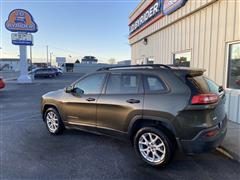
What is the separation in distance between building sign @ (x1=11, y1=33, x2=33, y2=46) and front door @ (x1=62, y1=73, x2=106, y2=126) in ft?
61.6

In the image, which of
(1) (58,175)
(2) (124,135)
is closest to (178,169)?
(2) (124,135)

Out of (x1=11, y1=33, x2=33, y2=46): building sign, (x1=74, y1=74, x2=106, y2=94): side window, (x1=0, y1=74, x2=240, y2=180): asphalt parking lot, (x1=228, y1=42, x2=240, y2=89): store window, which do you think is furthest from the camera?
(x1=11, y1=33, x2=33, y2=46): building sign

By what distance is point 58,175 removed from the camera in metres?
3.15

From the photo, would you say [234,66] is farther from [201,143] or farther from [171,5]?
[171,5]

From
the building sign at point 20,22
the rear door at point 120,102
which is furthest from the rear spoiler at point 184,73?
the building sign at point 20,22

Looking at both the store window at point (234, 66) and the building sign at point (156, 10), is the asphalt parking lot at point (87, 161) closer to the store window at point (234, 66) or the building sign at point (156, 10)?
the store window at point (234, 66)

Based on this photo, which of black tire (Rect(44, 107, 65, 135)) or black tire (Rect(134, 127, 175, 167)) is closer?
black tire (Rect(134, 127, 175, 167))

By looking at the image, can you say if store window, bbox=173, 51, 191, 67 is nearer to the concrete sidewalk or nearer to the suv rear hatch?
the concrete sidewalk

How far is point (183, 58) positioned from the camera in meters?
8.20

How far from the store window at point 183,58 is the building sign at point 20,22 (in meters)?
17.3

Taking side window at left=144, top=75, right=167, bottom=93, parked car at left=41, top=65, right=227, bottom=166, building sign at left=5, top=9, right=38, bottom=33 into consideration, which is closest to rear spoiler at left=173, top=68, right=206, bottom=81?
parked car at left=41, top=65, right=227, bottom=166

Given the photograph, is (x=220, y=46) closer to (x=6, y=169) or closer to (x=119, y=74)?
(x=119, y=74)

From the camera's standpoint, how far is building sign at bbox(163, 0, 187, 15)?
7542 millimetres

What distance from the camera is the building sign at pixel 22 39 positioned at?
2000cm
